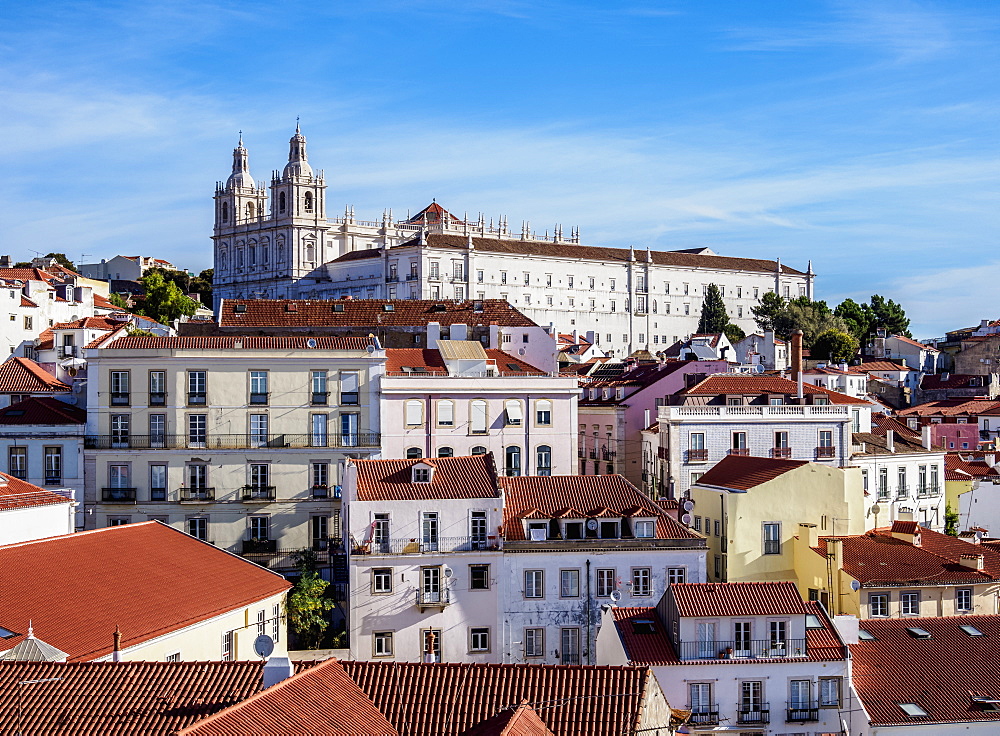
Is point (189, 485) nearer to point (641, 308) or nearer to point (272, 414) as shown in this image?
point (272, 414)

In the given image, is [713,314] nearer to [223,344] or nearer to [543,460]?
[543,460]

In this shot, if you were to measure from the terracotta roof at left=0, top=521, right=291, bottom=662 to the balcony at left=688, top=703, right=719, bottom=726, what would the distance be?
11327 millimetres

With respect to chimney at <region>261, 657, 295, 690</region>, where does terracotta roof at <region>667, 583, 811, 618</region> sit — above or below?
below

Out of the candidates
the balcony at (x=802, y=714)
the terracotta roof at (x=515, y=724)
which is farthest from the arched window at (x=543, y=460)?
the terracotta roof at (x=515, y=724)

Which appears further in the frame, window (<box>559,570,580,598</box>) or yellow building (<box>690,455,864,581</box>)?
yellow building (<box>690,455,864,581</box>)

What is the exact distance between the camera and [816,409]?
54.0 meters

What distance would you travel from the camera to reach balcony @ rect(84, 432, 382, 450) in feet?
154

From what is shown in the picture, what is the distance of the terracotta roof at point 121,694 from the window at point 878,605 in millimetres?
23699

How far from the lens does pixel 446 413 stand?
50219mm

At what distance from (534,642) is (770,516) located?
10167 mm

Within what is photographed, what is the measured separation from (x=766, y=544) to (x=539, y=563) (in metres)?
9.37

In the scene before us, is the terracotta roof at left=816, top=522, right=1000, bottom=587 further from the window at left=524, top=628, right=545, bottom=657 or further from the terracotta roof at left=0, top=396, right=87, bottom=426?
the terracotta roof at left=0, top=396, right=87, bottom=426

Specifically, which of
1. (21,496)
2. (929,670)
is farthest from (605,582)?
(21,496)

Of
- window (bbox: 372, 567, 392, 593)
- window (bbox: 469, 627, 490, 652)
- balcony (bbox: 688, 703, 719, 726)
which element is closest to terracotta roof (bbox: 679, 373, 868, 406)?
window (bbox: 469, 627, 490, 652)
